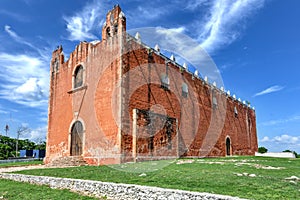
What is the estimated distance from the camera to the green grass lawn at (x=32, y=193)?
729 cm

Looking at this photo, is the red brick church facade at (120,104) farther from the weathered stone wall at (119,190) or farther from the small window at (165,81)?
the weathered stone wall at (119,190)

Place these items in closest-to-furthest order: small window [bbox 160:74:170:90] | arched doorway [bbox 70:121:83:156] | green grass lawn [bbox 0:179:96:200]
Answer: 1. green grass lawn [bbox 0:179:96:200]
2. arched doorway [bbox 70:121:83:156]
3. small window [bbox 160:74:170:90]

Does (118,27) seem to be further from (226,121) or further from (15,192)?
(226,121)

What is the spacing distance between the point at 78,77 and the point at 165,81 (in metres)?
5.86

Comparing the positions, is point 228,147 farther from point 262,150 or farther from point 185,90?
point 262,150

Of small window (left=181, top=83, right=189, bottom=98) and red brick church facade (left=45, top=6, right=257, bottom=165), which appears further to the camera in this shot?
small window (left=181, top=83, right=189, bottom=98)

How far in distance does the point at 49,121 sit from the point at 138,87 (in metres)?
8.53

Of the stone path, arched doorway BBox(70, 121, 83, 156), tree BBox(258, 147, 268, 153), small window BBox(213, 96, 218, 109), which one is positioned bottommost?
tree BBox(258, 147, 268, 153)

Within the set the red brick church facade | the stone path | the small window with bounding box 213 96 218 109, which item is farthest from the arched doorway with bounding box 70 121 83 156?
the small window with bounding box 213 96 218 109

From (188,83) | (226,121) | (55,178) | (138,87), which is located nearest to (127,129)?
(138,87)

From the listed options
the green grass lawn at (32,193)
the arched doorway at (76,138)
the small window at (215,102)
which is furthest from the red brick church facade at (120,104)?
the green grass lawn at (32,193)

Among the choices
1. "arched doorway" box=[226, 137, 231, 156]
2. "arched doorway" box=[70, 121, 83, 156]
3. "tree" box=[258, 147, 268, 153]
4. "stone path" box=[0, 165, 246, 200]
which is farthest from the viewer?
"tree" box=[258, 147, 268, 153]

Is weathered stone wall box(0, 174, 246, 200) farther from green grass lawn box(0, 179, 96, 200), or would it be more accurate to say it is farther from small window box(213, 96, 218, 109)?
small window box(213, 96, 218, 109)

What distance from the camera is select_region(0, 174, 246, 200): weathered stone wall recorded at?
539 centimetres
